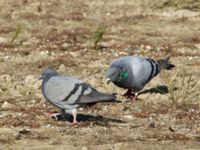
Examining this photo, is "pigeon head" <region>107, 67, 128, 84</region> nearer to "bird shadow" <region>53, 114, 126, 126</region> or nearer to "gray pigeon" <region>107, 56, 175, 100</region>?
"gray pigeon" <region>107, 56, 175, 100</region>

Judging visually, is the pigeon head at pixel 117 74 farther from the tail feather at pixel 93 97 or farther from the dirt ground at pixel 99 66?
the tail feather at pixel 93 97

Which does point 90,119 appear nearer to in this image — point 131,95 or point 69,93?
point 69,93

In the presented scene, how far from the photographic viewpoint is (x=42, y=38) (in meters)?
14.0

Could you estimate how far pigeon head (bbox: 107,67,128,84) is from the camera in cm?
939

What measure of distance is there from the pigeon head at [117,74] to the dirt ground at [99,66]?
0.30 m

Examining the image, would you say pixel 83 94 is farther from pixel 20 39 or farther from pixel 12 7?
pixel 12 7

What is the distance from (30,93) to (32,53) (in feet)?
8.85

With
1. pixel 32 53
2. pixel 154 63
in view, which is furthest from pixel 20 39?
pixel 154 63

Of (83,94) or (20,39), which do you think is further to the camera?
(20,39)

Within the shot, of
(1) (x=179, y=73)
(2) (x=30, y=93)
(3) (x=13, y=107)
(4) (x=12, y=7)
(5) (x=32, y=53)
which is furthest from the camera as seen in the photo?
(4) (x=12, y=7)

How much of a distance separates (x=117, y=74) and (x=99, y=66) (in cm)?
247

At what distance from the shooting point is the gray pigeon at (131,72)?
31.0 ft

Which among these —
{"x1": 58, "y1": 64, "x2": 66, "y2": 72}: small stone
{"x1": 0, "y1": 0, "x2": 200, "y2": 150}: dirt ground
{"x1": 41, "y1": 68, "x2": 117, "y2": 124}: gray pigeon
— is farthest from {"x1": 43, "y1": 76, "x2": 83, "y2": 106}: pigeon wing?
{"x1": 58, "y1": 64, "x2": 66, "y2": 72}: small stone

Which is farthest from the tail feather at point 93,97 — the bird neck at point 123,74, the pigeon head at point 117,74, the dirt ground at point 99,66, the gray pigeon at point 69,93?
the bird neck at point 123,74
